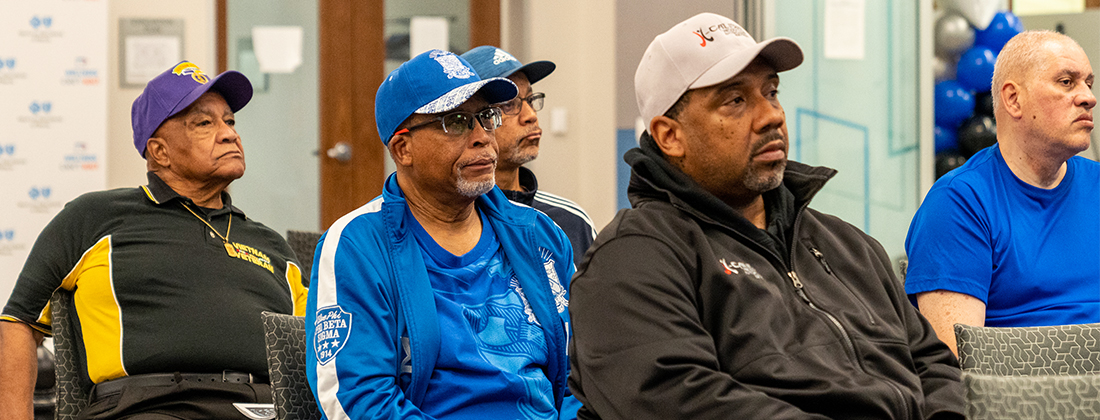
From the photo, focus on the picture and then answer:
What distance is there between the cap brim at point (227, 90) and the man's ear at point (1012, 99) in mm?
1877

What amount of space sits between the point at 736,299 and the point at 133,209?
5.25 ft

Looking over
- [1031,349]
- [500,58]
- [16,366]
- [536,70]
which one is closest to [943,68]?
[536,70]

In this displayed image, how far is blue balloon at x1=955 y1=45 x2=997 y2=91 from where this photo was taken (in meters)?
5.10

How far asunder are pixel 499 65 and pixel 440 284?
1.04m

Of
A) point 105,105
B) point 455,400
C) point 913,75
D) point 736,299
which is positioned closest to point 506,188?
point 455,400

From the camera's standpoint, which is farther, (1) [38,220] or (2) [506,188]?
(1) [38,220]

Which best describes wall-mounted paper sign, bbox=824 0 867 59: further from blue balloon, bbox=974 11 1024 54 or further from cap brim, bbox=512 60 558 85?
cap brim, bbox=512 60 558 85

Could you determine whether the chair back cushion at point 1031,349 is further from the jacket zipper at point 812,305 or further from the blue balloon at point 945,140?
the blue balloon at point 945,140

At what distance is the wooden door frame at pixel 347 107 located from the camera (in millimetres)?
5270

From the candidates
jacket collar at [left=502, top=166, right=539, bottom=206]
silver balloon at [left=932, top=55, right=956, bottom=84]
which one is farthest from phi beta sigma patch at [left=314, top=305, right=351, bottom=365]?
silver balloon at [left=932, top=55, right=956, bottom=84]

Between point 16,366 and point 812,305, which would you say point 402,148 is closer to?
point 812,305

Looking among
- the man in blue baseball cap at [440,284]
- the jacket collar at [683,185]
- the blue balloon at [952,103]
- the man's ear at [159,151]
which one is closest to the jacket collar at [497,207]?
the man in blue baseball cap at [440,284]

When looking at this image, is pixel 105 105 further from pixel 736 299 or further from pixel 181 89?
pixel 736 299

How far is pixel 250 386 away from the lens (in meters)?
2.24
